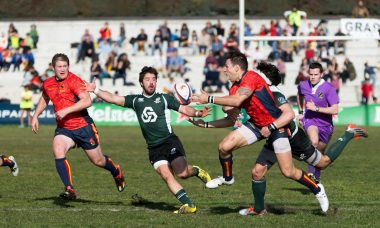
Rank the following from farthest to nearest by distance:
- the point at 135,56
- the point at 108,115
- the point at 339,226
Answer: the point at 135,56, the point at 108,115, the point at 339,226

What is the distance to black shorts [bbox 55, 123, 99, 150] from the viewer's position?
521 inches

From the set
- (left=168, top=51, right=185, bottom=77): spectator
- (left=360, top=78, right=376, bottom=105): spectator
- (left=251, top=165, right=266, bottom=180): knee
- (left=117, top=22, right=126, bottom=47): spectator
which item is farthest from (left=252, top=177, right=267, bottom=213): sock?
(left=117, top=22, right=126, bottom=47): spectator

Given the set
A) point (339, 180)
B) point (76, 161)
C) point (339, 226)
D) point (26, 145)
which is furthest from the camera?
point (26, 145)

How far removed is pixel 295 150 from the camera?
1192cm

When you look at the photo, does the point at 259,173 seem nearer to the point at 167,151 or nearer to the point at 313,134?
the point at 167,151

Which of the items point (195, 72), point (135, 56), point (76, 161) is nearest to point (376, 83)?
point (195, 72)

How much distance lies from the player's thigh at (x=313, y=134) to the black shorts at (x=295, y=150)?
127 inches

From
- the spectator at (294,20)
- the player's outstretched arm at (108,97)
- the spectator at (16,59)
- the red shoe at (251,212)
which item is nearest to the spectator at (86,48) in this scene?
the spectator at (16,59)

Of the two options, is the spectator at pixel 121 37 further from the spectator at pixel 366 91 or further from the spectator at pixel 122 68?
the spectator at pixel 366 91

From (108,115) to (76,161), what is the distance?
16.5 metres

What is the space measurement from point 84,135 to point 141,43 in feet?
101

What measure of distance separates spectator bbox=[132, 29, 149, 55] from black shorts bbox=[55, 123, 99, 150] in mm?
30169

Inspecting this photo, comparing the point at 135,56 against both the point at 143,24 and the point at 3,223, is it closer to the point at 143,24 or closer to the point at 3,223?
the point at 143,24

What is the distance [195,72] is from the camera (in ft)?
139
